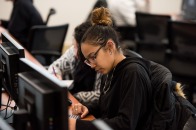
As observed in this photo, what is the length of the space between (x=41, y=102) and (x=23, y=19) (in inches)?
118

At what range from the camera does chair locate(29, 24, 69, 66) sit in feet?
11.8

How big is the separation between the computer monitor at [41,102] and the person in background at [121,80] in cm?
39

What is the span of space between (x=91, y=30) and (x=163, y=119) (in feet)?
1.71

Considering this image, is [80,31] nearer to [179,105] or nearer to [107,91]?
[107,91]

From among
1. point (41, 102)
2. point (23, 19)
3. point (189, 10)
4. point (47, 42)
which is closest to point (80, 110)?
point (41, 102)

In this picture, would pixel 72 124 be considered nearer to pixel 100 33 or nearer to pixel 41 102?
pixel 100 33

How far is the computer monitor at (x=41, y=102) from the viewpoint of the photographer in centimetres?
118

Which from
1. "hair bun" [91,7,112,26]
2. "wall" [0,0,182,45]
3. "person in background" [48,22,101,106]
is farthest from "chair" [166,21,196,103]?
"wall" [0,0,182,45]

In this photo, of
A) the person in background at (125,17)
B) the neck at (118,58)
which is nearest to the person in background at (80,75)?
the neck at (118,58)

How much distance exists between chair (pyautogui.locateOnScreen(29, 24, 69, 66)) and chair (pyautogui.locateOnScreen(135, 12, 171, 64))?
87 centimetres

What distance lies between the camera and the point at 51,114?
1.21 meters

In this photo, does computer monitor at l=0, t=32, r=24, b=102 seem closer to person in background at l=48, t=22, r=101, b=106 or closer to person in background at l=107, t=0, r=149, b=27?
person in background at l=48, t=22, r=101, b=106

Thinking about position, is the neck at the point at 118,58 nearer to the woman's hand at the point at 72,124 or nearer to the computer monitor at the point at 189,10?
the woman's hand at the point at 72,124

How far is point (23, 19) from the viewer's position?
13.4ft
